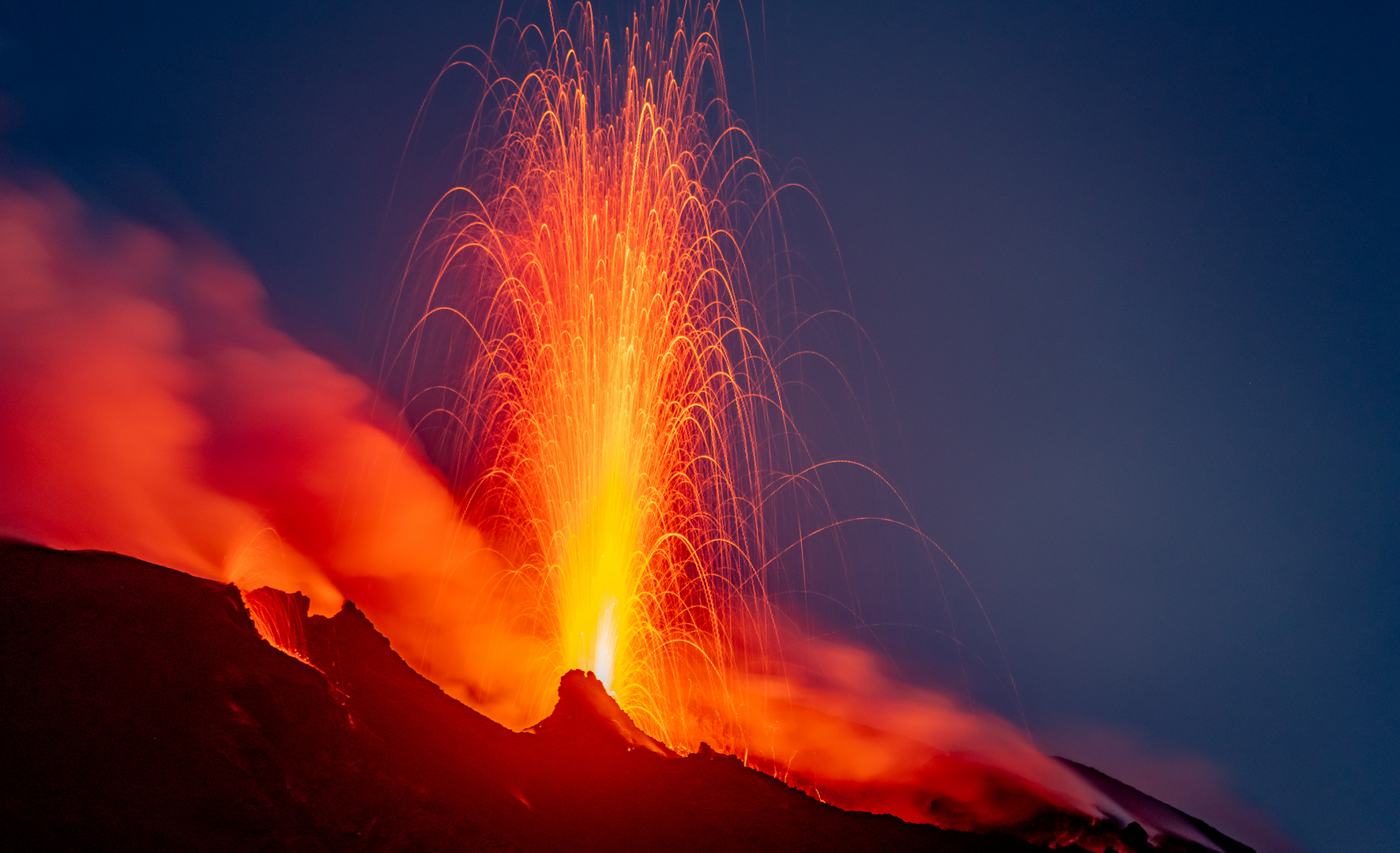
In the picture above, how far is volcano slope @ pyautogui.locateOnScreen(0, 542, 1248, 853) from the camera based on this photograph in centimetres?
1505

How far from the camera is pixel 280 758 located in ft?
56.3

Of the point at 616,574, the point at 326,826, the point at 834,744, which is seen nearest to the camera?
the point at 326,826

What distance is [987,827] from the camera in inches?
1420

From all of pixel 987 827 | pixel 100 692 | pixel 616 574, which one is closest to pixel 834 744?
pixel 987 827

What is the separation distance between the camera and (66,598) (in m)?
19.3

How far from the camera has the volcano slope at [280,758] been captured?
15.1 m

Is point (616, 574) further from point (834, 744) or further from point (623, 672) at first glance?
point (834, 744)

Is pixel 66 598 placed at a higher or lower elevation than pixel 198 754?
higher

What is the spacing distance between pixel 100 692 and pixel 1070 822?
3665cm

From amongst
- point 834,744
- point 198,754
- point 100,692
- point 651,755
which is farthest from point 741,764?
point 834,744

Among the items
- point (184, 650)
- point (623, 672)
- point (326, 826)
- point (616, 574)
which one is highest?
point (616, 574)

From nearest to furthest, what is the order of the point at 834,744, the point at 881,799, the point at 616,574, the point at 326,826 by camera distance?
the point at 326,826 → the point at 616,574 → the point at 881,799 → the point at 834,744

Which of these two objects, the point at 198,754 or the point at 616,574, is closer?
the point at 198,754

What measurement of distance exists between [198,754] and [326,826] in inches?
125
